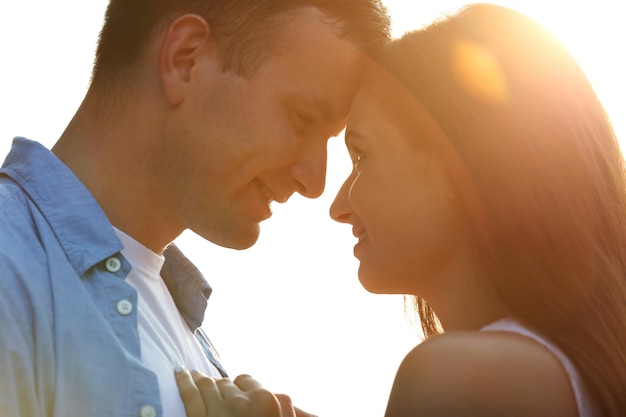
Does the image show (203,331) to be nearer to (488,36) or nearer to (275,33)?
(275,33)

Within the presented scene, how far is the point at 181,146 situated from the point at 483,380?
73.1 inches

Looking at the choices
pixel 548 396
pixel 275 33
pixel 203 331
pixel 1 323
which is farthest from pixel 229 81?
pixel 548 396

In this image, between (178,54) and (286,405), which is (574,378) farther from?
(178,54)

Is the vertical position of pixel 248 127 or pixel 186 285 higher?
pixel 248 127

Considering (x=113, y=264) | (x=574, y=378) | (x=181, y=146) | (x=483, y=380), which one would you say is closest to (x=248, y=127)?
(x=181, y=146)

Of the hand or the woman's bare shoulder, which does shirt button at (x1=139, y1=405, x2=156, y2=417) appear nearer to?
the hand

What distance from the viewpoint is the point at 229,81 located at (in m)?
3.77

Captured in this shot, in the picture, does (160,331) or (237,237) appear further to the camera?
(237,237)

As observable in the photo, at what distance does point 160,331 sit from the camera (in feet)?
10.8

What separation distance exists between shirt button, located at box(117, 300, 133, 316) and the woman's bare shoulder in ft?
3.44

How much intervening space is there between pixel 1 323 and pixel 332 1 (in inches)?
87.9

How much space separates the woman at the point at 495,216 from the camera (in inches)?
101

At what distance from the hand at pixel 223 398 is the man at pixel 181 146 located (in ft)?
0.19

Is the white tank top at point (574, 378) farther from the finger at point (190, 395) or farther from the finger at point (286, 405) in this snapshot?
the finger at point (190, 395)
